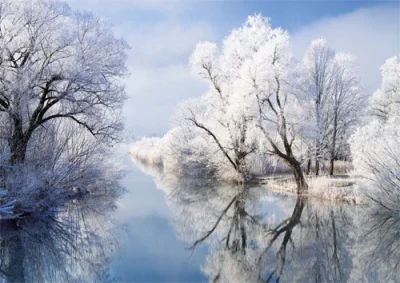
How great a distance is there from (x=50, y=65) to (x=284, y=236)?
10614mm

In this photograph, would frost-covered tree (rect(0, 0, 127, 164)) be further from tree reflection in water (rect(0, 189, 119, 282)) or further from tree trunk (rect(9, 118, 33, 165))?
tree reflection in water (rect(0, 189, 119, 282))

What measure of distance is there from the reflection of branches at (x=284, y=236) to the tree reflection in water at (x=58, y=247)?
388 cm

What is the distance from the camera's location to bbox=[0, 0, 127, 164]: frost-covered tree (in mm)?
14156

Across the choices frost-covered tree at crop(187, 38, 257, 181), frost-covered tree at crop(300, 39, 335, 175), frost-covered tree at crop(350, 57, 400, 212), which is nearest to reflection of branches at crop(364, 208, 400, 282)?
frost-covered tree at crop(350, 57, 400, 212)

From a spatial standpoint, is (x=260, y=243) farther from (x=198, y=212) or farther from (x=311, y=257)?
(x=198, y=212)

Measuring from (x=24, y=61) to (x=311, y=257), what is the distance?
12.3 metres

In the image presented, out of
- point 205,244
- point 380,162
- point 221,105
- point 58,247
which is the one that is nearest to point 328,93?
point 221,105

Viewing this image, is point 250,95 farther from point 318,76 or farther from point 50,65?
point 50,65

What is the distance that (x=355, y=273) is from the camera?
8.77m

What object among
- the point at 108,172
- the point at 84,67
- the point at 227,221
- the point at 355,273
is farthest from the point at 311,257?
the point at 108,172

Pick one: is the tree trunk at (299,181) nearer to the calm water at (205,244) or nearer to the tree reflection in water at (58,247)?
the calm water at (205,244)

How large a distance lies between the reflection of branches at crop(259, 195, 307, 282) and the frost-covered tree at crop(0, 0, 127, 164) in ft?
28.0

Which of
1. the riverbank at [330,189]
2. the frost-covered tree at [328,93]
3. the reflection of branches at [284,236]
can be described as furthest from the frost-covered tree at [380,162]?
the frost-covered tree at [328,93]

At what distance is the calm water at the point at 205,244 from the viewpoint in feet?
29.3
